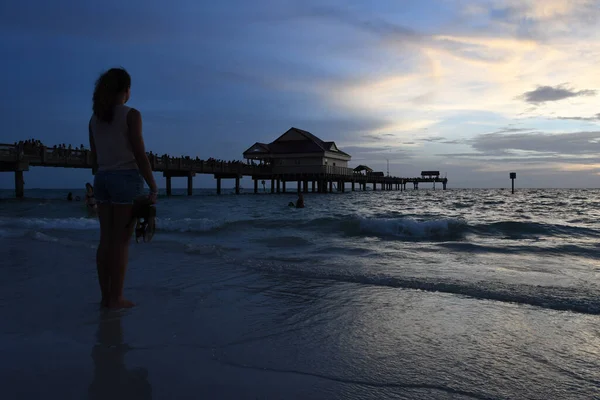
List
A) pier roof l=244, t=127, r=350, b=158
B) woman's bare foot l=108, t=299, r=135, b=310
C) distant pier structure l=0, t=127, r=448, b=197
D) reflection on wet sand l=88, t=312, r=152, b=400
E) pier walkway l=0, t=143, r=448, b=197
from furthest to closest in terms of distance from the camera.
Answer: pier roof l=244, t=127, r=350, b=158
distant pier structure l=0, t=127, r=448, b=197
pier walkway l=0, t=143, r=448, b=197
woman's bare foot l=108, t=299, r=135, b=310
reflection on wet sand l=88, t=312, r=152, b=400

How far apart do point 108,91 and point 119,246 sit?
1094 mm

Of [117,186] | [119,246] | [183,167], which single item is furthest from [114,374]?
[183,167]

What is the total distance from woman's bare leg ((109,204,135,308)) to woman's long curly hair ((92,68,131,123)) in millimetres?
644

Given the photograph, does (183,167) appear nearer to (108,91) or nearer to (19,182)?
(19,182)

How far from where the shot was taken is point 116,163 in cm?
293

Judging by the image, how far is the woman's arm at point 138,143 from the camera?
2.89 m

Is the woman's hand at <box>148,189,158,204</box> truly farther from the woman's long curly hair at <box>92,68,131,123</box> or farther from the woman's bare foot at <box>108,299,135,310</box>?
the woman's bare foot at <box>108,299,135,310</box>

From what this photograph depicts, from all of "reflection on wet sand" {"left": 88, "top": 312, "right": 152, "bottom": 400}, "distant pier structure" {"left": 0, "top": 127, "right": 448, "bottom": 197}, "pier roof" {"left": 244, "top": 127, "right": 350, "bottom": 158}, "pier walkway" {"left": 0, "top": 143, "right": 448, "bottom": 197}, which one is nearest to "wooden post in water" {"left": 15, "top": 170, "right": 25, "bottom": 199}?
"pier walkway" {"left": 0, "top": 143, "right": 448, "bottom": 197}

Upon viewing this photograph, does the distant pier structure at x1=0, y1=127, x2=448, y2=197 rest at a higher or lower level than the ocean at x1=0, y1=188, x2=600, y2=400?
higher

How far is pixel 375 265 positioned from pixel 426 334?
271 centimetres

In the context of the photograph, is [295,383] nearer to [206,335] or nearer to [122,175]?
[206,335]

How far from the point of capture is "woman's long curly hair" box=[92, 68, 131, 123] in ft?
9.50

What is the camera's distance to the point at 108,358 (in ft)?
6.95

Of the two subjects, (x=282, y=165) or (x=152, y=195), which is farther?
(x=282, y=165)
